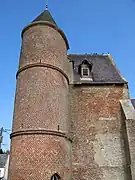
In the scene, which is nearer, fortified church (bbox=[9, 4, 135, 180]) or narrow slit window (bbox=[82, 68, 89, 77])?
fortified church (bbox=[9, 4, 135, 180])

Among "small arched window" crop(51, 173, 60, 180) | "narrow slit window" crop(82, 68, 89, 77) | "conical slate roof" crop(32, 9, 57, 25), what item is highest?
"conical slate roof" crop(32, 9, 57, 25)

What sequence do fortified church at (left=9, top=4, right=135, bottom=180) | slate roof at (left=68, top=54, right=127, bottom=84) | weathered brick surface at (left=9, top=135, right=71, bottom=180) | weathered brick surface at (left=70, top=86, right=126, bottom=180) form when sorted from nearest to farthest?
weathered brick surface at (left=9, top=135, right=71, bottom=180) < fortified church at (left=9, top=4, right=135, bottom=180) < weathered brick surface at (left=70, top=86, right=126, bottom=180) < slate roof at (left=68, top=54, right=127, bottom=84)

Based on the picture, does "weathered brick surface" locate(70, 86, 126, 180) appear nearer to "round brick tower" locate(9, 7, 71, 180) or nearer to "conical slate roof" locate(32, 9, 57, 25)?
"round brick tower" locate(9, 7, 71, 180)

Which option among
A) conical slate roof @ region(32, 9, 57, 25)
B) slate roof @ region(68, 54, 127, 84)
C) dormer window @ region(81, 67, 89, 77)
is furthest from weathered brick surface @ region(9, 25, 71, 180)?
slate roof @ region(68, 54, 127, 84)

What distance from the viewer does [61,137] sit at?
11.1m

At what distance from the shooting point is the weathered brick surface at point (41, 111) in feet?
32.6

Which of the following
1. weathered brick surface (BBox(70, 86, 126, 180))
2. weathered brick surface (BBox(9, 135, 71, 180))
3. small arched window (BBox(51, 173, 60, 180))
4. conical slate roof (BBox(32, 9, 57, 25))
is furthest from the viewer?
conical slate roof (BBox(32, 9, 57, 25))

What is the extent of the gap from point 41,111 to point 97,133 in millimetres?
4413

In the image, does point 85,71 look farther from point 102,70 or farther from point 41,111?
point 41,111

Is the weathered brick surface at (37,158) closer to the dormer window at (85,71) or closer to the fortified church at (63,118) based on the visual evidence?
the fortified church at (63,118)

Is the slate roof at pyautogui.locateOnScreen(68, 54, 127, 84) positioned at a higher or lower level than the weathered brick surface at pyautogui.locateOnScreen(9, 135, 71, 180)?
higher

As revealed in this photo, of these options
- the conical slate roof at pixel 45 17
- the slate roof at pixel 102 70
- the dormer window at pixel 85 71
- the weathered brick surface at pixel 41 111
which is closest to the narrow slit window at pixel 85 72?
the dormer window at pixel 85 71

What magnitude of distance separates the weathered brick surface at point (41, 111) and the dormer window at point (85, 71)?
2.25m

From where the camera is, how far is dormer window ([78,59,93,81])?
595 inches
